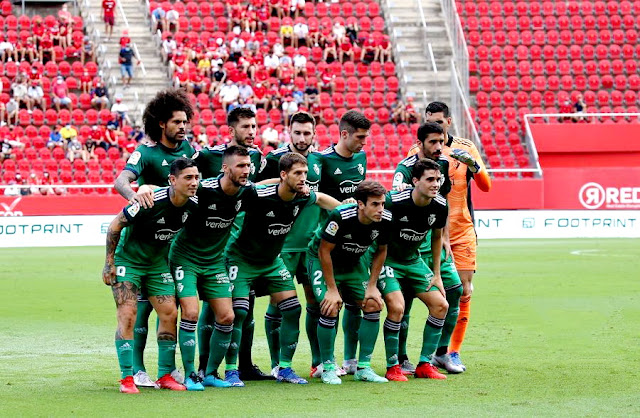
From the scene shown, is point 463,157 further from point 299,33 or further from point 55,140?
point 299,33

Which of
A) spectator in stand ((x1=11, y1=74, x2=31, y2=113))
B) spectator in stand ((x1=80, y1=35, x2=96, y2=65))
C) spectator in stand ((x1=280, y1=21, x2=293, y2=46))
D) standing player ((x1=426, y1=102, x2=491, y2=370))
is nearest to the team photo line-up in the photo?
standing player ((x1=426, y1=102, x2=491, y2=370))

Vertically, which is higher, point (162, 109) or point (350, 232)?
point (162, 109)

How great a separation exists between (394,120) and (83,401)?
26.6 metres

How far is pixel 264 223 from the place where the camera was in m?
9.34

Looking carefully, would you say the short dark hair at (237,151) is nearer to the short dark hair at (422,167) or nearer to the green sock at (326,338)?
the short dark hair at (422,167)

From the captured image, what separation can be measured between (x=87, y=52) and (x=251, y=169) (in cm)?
2572

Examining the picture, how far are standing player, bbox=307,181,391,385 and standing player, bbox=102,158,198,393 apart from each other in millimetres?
1202

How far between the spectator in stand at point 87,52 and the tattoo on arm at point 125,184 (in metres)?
26.0

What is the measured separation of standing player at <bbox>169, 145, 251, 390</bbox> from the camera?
9.01 meters

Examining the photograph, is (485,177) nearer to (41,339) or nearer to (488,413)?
(488,413)

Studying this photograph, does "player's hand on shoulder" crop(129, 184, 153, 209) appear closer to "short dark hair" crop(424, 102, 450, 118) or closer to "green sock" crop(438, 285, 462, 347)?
"short dark hair" crop(424, 102, 450, 118)

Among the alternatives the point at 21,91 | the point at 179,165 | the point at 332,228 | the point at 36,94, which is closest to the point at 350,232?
the point at 332,228

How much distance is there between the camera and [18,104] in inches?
1257

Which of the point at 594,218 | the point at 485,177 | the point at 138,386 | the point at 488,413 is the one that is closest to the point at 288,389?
the point at 138,386
